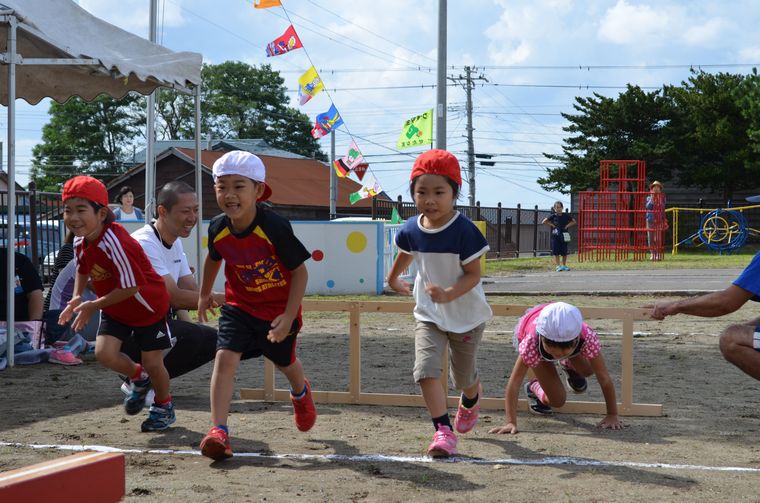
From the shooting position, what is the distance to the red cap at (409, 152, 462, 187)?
204 inches

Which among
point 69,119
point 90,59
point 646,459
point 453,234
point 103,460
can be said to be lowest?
point 646,459

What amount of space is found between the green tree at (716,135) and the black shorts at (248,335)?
3946cm

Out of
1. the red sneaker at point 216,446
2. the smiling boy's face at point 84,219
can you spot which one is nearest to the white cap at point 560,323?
the red sneaker at point 216,446

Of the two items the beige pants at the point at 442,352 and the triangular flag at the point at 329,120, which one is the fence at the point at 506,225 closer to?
the triangular flag at the point at 329,120

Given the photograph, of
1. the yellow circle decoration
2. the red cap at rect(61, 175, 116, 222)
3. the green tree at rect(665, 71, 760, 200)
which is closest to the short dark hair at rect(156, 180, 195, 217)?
the red cap at rect(61, 175, 116, 222)

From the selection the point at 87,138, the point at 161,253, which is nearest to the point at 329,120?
the point at 161,253

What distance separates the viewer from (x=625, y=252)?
31000mm

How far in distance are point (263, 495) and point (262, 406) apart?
2.46m

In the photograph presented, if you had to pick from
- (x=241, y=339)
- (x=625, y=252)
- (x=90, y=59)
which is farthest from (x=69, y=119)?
(x=241, y=339)

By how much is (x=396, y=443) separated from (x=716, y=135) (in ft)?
132

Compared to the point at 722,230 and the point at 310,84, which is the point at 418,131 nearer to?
the point at 310,84

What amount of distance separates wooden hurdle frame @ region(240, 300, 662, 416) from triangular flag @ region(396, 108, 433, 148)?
16048 mm

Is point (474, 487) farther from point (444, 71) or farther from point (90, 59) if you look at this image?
point (444, 71)

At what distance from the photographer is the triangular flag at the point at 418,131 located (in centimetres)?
2252
